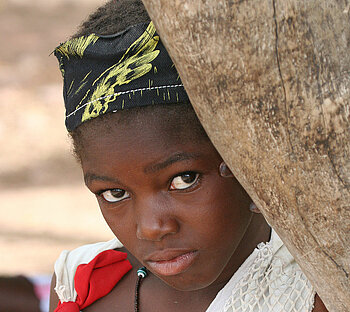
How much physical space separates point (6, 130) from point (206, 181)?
523 centimetres

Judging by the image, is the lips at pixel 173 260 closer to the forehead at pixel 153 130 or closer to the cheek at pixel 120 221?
the cheek at pixel 120 221

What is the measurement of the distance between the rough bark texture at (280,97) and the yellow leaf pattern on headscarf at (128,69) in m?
0.45

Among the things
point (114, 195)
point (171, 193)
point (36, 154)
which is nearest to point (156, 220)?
point (171, 193)

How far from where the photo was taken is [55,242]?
4293 millimetres

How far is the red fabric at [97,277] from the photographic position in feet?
6.02

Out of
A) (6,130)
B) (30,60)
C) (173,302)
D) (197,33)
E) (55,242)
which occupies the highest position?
(30,60)

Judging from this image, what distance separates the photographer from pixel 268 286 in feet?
4.93

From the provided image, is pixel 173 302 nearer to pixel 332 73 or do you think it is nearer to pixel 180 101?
pixel 180 101

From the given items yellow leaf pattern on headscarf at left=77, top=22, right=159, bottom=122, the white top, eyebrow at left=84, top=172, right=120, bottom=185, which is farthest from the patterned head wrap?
the white top

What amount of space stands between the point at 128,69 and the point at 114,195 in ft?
0.97

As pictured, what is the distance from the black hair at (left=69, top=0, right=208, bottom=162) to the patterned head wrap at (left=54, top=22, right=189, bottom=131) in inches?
0.6

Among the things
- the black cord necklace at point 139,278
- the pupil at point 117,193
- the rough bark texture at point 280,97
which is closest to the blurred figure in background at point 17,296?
the black cord necklace at point 139,278

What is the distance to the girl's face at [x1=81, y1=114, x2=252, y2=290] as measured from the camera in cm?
128

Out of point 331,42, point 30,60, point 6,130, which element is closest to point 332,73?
point 331,42
